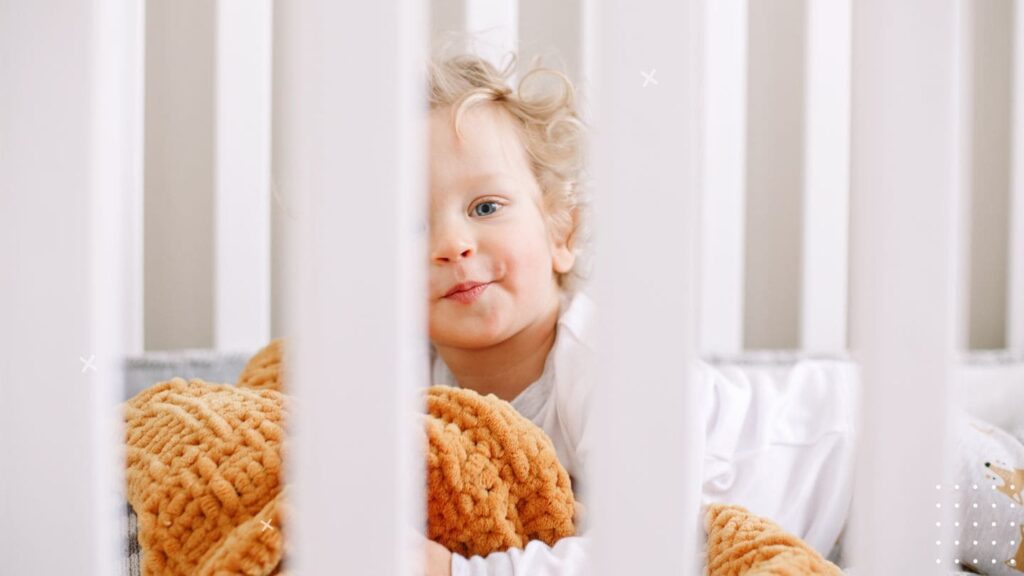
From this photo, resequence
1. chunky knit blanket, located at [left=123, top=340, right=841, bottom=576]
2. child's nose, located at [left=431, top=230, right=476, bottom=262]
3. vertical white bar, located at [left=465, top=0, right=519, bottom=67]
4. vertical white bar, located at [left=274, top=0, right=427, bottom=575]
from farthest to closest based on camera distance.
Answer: vertical white bar, located at [left=465, top=0, right=519, bottom=67] < child's nose, located at [left=431, top=230, right=476, bottom=262] < chunky knit blanket, located at [left=123, top=340, right=841, bottom=576] < vertical white bar, located at [left=274, top=0, right=427, bottom=575]

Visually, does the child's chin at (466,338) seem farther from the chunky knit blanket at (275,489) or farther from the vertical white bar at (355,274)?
the vertical white bar at (355,274)

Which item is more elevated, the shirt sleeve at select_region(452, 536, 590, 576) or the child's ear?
the child's ear

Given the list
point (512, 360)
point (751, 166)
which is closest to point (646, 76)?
point (512, 360)

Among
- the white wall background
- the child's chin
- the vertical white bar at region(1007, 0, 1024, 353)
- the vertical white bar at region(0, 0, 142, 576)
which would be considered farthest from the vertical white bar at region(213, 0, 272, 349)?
the vertical white bar at region(1007, 0, 1024, 353)

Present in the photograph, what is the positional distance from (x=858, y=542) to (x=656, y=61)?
0.22m

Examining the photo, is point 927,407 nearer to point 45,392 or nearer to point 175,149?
point 45,392

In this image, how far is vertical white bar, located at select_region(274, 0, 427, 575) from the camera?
354mm

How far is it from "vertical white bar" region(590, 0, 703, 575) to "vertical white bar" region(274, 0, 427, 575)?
0.25 feet

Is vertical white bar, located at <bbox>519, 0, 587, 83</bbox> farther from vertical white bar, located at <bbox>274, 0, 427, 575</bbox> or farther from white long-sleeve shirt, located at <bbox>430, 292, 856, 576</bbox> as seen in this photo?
vertical white bar, located at <bbox>274, 0, 427, 575</bbox>

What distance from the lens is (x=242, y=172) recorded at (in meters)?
1.04

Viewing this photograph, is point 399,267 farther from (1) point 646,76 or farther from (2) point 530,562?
(2) point 530,562

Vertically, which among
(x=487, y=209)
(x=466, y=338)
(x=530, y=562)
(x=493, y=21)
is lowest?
(x=530, y=562)

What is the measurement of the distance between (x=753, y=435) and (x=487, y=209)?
0.32 metres

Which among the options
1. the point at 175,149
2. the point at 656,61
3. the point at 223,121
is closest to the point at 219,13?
the point at 223,121
